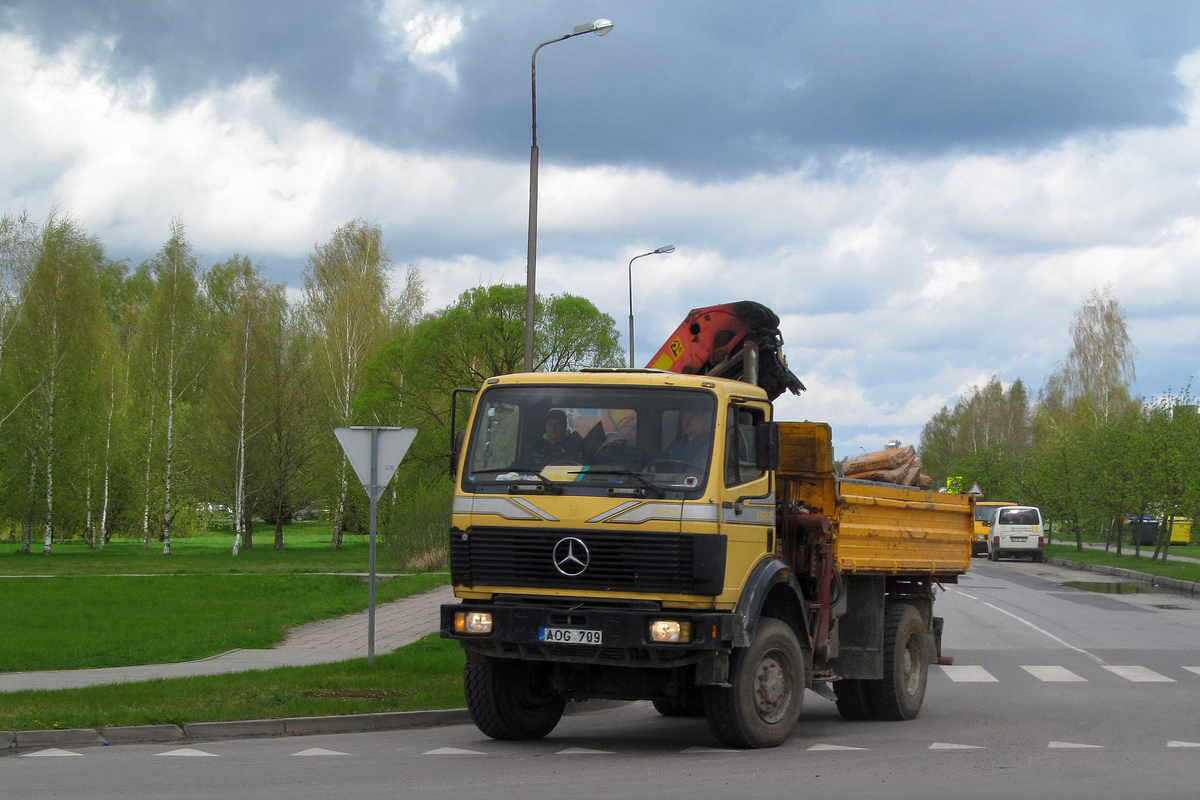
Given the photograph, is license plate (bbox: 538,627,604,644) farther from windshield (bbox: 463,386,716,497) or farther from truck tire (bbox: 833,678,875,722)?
truck tire (bbox: 833,678,875,722)

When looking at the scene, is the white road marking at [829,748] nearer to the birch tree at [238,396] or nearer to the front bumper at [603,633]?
Result: the front bumper at [603,633]

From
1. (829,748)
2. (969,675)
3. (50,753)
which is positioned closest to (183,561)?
(969,675)

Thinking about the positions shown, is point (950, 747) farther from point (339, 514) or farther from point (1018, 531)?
point (339, 514)

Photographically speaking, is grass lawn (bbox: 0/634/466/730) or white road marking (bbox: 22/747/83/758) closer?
white road marking (bbox: 22/747/83/758)

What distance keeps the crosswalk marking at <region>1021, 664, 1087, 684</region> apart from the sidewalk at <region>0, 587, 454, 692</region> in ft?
24.8

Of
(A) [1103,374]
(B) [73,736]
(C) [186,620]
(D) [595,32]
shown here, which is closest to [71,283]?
(C) [186,620]

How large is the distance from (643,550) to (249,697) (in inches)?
178

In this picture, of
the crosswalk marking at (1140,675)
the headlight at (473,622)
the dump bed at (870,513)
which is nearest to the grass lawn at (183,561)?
the crosswalk marking at (1140,675)

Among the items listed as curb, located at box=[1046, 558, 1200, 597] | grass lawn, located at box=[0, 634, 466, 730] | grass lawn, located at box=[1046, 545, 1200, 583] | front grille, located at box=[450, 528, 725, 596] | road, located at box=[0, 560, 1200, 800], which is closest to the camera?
road, located at box=[0, 560, 1200, 800]

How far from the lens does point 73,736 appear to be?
31.6ft

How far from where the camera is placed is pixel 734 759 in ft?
29.1

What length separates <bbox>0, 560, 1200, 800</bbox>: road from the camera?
301 inches

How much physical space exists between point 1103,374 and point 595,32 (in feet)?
227

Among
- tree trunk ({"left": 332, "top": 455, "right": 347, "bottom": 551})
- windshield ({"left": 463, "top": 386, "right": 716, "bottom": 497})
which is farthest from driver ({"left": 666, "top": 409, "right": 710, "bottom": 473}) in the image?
tree trunk ({"left": 332, "top": 455, "right": 347, "bottom": 551})
